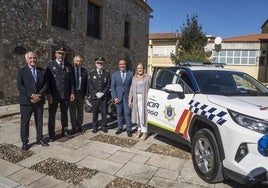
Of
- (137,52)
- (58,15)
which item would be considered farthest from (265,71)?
(58,15)

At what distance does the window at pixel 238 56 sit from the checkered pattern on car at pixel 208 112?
3354 cm

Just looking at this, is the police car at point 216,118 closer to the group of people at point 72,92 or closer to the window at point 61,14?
the group of people at point 72,92

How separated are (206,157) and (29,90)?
3.45 meters

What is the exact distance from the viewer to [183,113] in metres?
5.13

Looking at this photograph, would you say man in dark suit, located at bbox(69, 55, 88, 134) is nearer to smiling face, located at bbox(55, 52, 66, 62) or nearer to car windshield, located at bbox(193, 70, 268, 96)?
smiling face, located at bbox(55, 52, 66, 62)

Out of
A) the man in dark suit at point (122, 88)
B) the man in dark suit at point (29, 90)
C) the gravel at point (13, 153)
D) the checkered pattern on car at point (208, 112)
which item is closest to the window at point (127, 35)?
the man in dark suit at point (122, 88)

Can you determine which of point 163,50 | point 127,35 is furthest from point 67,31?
point 163,50

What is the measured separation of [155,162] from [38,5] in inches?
365

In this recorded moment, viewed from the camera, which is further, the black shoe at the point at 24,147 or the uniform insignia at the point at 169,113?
the black shoe at the point at 24,147

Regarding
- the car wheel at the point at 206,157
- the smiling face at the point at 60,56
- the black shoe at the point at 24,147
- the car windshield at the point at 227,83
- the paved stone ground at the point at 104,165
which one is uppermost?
the smiling face at the point at 60,56

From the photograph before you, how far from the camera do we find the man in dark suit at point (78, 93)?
7.04m

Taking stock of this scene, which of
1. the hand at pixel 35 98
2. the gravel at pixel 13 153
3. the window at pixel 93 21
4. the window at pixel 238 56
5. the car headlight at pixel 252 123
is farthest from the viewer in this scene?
the window at pixel 238 56

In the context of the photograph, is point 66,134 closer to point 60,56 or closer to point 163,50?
point 60,56

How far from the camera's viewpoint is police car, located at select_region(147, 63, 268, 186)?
359 centimetres
